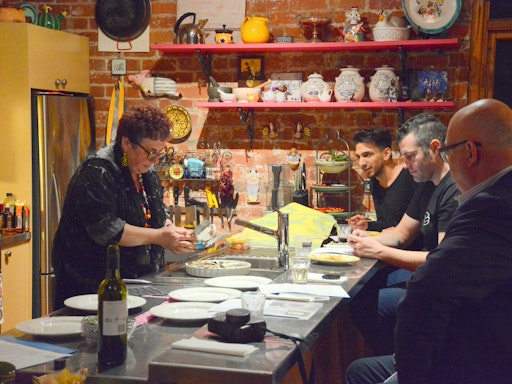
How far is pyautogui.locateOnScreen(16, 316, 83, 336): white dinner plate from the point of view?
7.07ft

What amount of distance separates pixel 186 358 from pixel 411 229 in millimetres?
2547

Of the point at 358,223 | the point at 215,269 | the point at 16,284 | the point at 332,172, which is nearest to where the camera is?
the point at 215,269

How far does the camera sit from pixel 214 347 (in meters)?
1.96

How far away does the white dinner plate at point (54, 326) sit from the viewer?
215 centimetres

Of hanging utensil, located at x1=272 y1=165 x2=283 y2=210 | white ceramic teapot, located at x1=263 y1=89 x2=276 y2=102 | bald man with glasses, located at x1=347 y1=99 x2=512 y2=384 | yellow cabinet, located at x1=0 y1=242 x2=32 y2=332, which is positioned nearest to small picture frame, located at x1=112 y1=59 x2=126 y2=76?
white ceramic teapot, located at x1=263 y1=89 x2=276 y2=102

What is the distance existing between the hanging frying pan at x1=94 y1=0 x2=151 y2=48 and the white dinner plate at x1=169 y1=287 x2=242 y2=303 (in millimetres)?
3503

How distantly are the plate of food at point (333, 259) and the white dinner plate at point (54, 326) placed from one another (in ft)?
4.64

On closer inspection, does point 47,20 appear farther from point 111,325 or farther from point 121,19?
point 111,325

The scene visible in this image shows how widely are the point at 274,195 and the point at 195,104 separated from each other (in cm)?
93

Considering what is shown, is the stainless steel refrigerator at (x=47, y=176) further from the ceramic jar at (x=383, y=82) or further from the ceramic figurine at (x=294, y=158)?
the ceramic jar at (x=383, y=82)

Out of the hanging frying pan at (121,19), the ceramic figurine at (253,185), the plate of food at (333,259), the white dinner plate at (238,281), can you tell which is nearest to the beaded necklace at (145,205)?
the white dinner plate at (238,281)

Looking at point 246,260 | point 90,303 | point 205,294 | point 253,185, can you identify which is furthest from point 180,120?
point 90,303

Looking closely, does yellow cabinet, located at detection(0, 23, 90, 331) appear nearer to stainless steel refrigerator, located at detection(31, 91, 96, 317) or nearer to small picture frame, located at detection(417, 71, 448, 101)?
stainless steel refrigerator, located at detection(31, 91, 96, 317)

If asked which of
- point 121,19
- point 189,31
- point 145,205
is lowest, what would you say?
point 145,205
